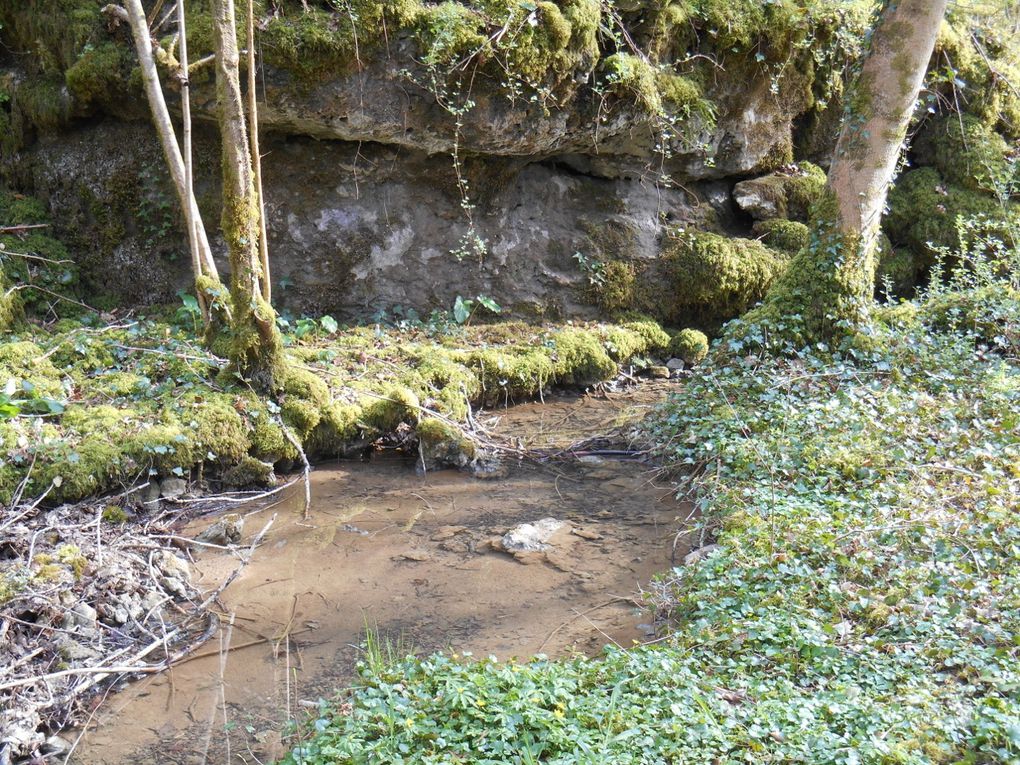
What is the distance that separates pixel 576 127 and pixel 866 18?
4.36m

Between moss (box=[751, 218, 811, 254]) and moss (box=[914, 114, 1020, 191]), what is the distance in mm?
2150

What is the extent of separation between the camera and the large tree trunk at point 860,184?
6707 mm

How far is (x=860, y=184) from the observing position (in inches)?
274

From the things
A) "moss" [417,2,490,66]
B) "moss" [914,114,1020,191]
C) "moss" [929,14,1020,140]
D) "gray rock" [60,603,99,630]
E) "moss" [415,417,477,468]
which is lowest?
"gray rock" [60,603,99,630]

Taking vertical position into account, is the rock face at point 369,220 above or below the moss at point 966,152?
below

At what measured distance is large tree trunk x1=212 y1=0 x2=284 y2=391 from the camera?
5.52m

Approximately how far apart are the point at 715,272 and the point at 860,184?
280 centimetres

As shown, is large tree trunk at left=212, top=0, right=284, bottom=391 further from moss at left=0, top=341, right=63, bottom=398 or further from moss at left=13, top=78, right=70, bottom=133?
moss at left=13, top=78, right=70, bottom=133

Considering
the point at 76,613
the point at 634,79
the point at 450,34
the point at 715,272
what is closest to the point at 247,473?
the point at 76,613

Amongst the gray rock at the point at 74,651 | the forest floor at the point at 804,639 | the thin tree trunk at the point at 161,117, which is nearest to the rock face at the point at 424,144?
the thin tree trunk at the point at 161,117

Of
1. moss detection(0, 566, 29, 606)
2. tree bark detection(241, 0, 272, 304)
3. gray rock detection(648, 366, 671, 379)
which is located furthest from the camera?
gray rock detection(648, 366, 671, 379)

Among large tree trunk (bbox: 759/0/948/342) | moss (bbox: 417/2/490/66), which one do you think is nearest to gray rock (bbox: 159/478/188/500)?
moss (bbox: 417/2/490/66)

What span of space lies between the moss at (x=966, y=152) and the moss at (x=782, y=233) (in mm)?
2150

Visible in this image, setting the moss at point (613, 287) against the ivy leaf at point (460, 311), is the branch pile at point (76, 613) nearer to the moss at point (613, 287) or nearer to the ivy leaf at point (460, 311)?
the ivy leaf at point (460, 311)
